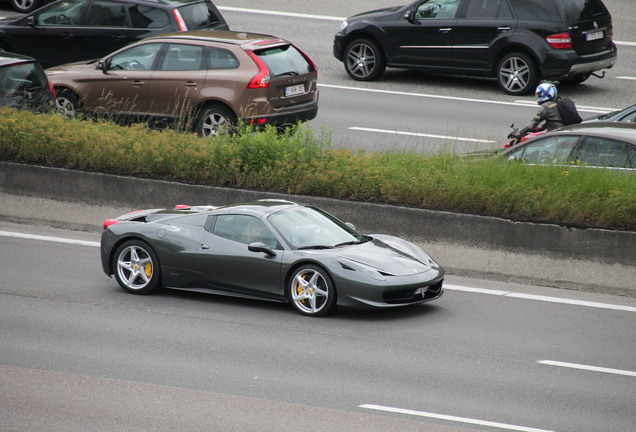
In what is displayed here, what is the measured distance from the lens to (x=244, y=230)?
36.4 ft

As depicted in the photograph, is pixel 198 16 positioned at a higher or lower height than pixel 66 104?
higher

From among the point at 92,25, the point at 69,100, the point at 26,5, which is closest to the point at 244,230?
the point at 69,100

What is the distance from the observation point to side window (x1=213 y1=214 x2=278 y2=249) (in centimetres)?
1097

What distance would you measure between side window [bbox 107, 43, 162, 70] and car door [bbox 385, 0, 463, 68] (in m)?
6.62

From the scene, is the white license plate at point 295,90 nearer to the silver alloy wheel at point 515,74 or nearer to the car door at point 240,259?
the car door at point 240,259

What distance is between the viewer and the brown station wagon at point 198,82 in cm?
1599

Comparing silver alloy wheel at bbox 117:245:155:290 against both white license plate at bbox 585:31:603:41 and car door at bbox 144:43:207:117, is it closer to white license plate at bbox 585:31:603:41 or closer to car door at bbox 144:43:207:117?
car door at bbox 144:43:207:117

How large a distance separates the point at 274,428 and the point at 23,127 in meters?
8.80

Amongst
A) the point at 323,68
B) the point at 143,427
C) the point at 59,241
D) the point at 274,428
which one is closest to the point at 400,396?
the point at 274,428

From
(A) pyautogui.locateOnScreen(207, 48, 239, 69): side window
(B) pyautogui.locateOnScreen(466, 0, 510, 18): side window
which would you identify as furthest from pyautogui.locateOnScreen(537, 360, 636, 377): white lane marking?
(B) pyautogui.locateOnScreen(466, 0, 510, 18): side window

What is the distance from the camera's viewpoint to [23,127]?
14781mm

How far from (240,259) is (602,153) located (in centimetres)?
537

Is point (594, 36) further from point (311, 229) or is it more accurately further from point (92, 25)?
point (311, 229)

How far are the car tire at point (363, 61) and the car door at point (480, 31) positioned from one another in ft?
5.94
